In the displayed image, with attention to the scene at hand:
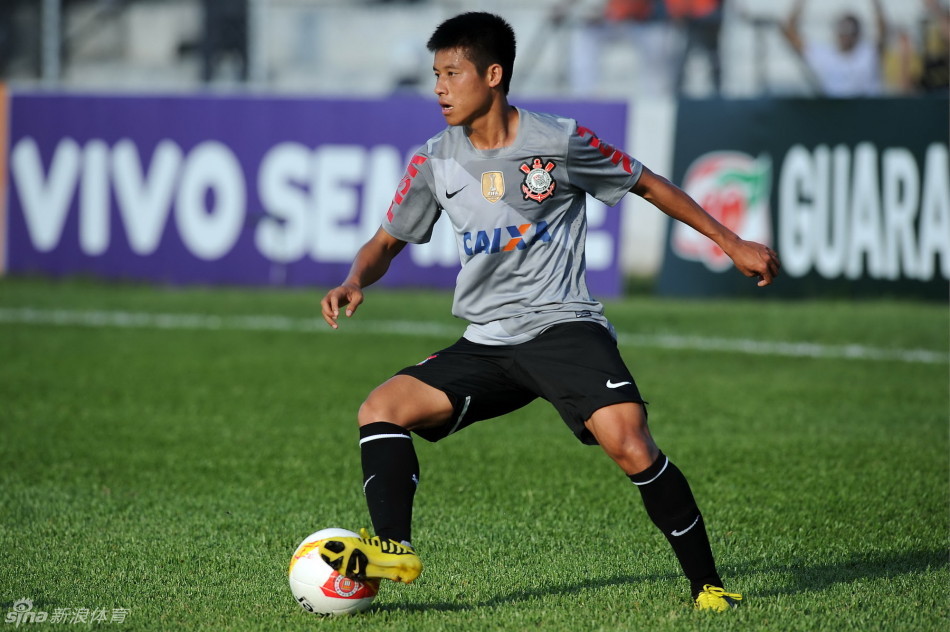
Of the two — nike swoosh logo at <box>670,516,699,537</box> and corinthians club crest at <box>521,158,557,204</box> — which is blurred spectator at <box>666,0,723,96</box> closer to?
corinthians club crest at <box>521,158,557,204</box>

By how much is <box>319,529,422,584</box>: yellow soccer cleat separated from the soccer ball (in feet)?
0.37

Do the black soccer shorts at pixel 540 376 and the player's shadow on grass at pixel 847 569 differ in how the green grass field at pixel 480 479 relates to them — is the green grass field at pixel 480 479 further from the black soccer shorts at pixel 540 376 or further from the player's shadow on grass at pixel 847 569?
the black soccer shorts at pixel 540 376

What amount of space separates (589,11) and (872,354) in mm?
7205

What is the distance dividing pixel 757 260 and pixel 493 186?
92 cm

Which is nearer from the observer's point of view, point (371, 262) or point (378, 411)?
point (378, 411)

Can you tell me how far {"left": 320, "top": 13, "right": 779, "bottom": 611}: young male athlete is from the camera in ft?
13.5

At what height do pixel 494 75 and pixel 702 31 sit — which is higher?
pixel 702 31

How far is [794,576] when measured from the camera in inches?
182

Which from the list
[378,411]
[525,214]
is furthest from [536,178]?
[378,411]

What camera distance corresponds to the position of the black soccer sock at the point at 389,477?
160 inches

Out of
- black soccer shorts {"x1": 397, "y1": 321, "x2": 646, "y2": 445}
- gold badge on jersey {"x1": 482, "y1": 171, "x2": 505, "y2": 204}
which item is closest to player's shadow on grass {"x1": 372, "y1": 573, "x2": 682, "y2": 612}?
black soccer shorts {"x1": 397, "y1": 321, "x2": 646, "y2": 445}

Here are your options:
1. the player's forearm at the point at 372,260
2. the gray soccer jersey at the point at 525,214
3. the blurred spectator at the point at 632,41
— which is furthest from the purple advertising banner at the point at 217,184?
the gray soccer jersey at the point at 525,214

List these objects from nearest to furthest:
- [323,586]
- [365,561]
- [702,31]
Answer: [365,561] < [323,586] < [702,31]

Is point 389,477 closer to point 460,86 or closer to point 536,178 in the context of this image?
point 536,178
